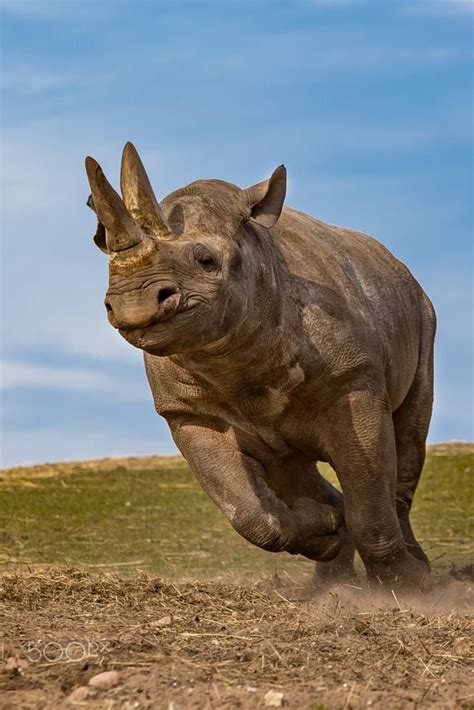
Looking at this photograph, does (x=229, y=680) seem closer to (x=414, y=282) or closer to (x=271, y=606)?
(x=271, y=606)

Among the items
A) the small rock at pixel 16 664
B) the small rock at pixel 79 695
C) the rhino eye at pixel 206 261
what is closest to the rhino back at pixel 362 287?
the rhino eye at pixel 206 261

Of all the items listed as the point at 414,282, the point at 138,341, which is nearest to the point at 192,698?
the point at 138,341

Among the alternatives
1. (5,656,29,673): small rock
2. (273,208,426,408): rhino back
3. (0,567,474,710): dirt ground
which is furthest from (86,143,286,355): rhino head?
(5,656,29,673): small rock

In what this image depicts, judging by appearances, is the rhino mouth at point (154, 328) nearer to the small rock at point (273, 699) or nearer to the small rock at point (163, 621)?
the small rock at point (163, 621)

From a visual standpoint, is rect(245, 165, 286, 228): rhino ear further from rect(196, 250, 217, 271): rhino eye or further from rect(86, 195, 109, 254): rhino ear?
rect(86, 195, 109, 254): rhino ear

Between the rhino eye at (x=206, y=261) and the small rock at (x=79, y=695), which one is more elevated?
the rhino eye at (x=206, y=261)

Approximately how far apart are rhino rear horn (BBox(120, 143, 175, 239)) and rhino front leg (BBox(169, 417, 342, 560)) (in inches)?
72.2

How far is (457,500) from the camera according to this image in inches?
620

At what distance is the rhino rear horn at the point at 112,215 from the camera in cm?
666

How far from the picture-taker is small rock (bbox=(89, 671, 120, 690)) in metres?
5.76

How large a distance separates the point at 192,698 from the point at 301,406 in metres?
2.91

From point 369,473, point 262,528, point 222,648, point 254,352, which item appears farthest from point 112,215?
point 369,473

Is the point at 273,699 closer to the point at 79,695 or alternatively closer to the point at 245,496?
the point at 79,695

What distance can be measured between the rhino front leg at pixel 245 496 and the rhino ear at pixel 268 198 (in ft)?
4.68
